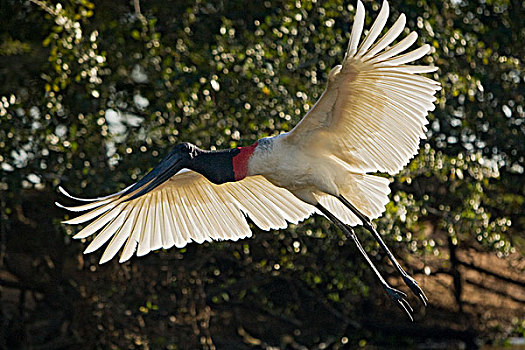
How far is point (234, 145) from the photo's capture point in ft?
18.2

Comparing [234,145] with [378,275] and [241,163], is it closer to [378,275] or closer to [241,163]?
[241,163]

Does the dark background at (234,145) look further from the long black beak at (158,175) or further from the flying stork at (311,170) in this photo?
the long black beak at (158,175)

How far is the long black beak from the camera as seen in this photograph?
4.13 metres

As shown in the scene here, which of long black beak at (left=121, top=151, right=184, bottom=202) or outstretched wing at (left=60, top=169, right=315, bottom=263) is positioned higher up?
long black beak at (left=121, top=151, right=184, bottom=202)

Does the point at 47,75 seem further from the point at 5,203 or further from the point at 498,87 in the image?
the point at 498,87

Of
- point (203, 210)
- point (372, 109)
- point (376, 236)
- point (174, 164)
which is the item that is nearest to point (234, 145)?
point (203, 210)

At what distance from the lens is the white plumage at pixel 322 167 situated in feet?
12.5

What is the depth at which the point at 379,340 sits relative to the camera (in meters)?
7.76


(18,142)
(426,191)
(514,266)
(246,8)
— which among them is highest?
(246,8)

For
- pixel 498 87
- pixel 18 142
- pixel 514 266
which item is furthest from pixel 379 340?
pixel 18 142

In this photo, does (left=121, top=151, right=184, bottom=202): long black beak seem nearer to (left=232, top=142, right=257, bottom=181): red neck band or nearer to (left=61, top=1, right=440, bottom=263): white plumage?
(left=61, top=1, right=440, bottom=263): white plumage

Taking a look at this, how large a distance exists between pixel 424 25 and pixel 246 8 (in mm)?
1411

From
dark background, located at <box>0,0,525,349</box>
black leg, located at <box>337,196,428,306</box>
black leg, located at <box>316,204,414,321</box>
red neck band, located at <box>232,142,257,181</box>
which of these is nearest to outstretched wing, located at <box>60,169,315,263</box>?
black leg, located at <box>316,204,414,321</box>

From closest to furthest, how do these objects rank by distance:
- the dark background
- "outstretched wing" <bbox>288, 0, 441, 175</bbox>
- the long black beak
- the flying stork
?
"outstretched wing" <bbox>288, 0, 441, 175</bbox>, the flying stork, the long black beak, the dark background
